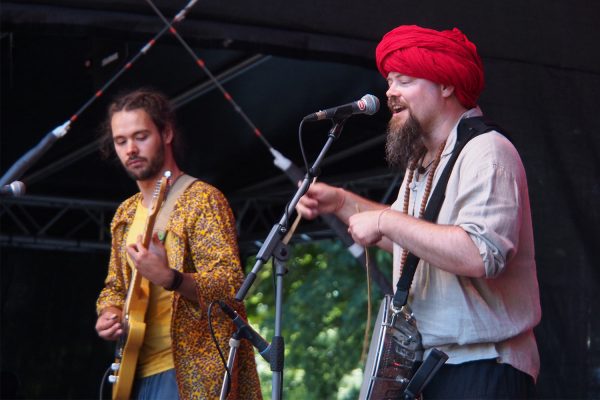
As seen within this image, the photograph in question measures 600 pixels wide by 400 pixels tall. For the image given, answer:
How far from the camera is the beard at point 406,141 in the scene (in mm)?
2689

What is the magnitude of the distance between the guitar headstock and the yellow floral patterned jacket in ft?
0.31

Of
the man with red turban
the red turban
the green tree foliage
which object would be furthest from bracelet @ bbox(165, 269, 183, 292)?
the green tree foliage

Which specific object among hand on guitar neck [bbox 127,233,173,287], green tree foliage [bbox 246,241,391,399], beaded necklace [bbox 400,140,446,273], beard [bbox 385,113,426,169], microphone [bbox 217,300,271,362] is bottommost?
green tree foliage [bbox 246,241,391,399]

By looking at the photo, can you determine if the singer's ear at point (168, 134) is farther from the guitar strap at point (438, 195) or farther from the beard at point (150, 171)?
the guitar strap at point (438, 195)

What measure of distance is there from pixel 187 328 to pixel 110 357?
4.03m

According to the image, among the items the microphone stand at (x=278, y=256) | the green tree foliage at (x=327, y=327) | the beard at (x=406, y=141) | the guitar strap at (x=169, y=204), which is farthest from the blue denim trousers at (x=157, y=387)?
the green tree foliage at (x=327, y=327)

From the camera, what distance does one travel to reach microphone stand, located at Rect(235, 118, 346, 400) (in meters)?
2.73

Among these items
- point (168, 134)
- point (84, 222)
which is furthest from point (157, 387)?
Answer: point (84, 222)

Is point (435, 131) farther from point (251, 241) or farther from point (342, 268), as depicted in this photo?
point (342, 268)

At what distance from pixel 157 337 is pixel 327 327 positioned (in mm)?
8590

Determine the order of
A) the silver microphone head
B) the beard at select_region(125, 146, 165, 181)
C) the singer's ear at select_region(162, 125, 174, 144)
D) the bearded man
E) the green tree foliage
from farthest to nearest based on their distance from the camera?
1. the green tree foliage
2. the singer's ear at select_region(162, 125, 174, 144)
3. the beard at select_region(125, 146, 165, 181)
4. the bearded man
5. the silver microphone head

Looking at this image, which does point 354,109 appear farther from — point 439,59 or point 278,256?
point 278,256

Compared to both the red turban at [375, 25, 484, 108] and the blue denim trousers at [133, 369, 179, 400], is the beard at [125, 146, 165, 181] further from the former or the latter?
the red turban at [375, 25, 484, 108]

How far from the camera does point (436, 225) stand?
7.95ft
